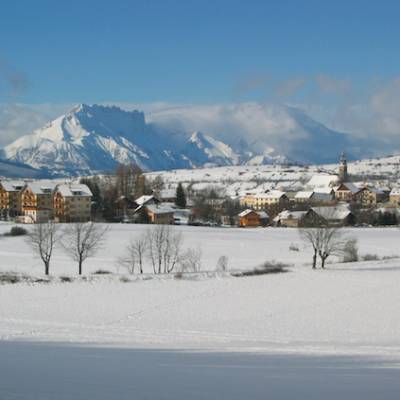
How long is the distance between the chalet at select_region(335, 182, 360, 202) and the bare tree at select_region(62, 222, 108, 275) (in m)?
64.6

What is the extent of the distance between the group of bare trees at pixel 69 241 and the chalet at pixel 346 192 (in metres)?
64.4

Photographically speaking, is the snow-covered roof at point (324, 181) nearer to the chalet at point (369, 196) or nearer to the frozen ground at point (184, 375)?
the chalet at point (369, 196)

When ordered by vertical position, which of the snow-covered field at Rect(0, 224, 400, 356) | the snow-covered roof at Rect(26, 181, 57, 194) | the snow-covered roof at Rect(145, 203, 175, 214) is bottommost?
the snow-covered field at Rect(0, 224, 400, 356)

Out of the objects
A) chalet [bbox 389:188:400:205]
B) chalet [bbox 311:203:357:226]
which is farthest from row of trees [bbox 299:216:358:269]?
chalet [bbox 389:188:400:205]

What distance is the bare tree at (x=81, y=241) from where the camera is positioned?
38.6m

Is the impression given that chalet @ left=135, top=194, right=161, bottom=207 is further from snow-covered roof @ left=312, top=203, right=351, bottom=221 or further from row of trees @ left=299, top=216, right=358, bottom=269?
row of trees @ left=299, top=216, right=358, bottom=269

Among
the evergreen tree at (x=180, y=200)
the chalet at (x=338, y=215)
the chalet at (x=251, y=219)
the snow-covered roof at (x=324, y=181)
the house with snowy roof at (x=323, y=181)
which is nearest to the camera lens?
the chalet at (x=338, y=215)

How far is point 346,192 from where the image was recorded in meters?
113

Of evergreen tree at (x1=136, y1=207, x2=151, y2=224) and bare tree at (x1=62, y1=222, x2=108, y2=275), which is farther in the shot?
evergreen tree at (x1=136, y1=207, x2=151, y2=224)

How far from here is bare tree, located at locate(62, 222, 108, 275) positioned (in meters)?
38.6

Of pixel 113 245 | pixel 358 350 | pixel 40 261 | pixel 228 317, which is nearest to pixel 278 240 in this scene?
pixel 113 245

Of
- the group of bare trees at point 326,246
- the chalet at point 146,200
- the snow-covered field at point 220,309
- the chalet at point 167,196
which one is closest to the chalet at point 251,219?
the chalet at point 146,200

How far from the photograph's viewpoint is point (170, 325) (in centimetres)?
2117

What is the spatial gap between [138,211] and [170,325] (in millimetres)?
53661
